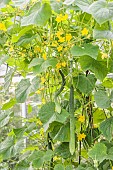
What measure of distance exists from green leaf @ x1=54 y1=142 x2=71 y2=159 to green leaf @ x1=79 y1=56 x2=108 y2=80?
234 millimetres

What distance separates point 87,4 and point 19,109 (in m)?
2.05

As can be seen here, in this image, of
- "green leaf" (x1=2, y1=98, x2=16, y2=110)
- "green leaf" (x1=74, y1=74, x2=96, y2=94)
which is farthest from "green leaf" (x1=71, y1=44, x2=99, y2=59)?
"green leaf" (x1=2, y1=98, x2=16, y2=110)

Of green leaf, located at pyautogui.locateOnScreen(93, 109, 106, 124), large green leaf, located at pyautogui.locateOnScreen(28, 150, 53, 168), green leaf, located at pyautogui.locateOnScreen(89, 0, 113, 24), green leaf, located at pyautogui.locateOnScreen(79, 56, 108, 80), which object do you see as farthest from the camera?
green leaf, located at pyautogui.locateOnScreen(93, 109, 106, 124)

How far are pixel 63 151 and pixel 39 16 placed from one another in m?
0.39

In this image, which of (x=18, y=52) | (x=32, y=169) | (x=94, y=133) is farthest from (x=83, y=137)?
(x=18, y=52)

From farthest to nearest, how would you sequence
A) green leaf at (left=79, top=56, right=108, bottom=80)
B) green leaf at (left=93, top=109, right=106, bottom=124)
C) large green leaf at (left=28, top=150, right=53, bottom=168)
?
1. green leaf at (left=93, top=109, right=106, bottom=124)
2. large green leaf at (left=28, top=150, right=53, bottom=168)
3. green leaf at (left=79, top=56, right=108, bottom=80)

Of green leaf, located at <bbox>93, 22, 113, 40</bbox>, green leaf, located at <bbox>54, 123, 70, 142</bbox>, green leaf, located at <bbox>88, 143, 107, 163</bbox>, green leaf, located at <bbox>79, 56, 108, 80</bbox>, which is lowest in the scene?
green leaf, located at <bbox>88, 143, 107, 163</bbox>

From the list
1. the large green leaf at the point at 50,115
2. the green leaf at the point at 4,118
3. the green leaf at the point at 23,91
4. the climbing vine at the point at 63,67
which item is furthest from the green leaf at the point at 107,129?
the green leaf at the point at 4,118

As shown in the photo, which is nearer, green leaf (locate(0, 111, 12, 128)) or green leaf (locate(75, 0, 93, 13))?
green leaf (locate(75, 0, 93, 13))

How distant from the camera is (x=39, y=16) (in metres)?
0.79

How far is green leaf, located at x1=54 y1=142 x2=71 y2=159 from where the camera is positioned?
0.97 meters

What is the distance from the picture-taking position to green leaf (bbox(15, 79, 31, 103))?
38.1 inches

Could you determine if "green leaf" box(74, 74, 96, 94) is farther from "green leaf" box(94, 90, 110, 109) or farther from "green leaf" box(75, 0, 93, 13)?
"green leaf" box(75, 0, 93, 13)

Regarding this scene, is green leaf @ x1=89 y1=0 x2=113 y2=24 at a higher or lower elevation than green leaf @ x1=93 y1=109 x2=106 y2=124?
higher
